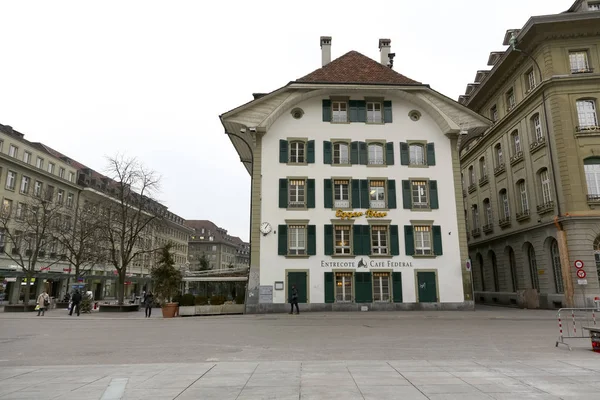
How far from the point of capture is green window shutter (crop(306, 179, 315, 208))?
27.0 m

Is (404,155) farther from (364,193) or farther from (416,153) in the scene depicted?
(364,193)

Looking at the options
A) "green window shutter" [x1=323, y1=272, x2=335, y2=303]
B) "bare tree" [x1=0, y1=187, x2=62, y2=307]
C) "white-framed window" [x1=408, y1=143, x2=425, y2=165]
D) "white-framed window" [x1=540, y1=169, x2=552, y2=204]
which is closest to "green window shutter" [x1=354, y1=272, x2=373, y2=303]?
"green window shutter" [x1=323, y1=272, x2=335, y2=303]

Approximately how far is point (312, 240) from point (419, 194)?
24.8ft

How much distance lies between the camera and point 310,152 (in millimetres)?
27891

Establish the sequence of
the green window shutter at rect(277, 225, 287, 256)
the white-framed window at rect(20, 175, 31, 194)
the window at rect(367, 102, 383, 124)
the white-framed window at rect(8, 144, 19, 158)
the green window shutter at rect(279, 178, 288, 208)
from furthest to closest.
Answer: the white-framed window at rect(20, 175, 31, 194)
the white-framed window at rect(8, 144, 19, 158)
the window at rect(367, 102, 383, 124)
the green window shutter at rect(279, 178, 288, 208)
the green window shutter at rect(277, 225, 287, 256)

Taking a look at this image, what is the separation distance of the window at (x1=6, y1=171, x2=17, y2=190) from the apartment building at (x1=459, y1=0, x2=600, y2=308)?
47448mm

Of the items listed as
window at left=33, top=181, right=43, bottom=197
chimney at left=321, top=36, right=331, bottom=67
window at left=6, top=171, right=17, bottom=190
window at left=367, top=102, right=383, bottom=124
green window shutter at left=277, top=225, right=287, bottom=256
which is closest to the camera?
green window shutter at left=277, top=225, right=287, bottom=256

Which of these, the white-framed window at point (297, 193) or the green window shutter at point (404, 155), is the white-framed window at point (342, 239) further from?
the green window shutter at point (404, 155)

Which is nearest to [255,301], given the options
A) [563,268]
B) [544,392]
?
[563,268]

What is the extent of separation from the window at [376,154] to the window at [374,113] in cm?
165

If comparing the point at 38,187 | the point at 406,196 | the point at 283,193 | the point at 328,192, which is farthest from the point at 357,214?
the point at 38,187

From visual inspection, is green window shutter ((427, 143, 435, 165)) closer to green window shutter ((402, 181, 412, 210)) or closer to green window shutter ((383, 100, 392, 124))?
green window shutter ((402, 181, 412, 210))

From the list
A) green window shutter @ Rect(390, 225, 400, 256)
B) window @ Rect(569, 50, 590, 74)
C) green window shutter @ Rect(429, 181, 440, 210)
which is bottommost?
green window shutter @ Rect(390, 225, 400, 256)

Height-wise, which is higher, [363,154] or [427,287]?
[363,154]
